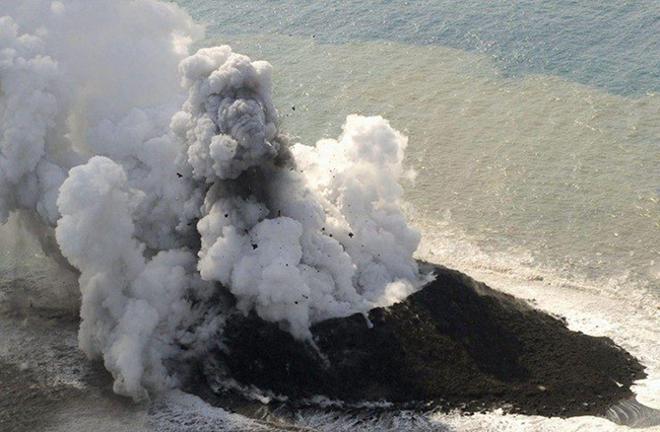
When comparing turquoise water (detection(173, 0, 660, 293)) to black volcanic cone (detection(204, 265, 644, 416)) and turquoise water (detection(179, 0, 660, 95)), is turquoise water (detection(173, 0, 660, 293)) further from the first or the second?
black volcanic cone (detection(204, 265, 644, 416))

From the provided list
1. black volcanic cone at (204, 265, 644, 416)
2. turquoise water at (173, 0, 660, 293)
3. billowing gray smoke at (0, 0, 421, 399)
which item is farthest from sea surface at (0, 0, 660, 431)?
billowing gray smoke at (0, 0, 421, 399)

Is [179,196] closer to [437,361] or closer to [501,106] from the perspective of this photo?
[437,361]

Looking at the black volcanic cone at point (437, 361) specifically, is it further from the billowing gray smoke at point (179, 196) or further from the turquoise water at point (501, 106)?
the turquoise water at point (501, 106)

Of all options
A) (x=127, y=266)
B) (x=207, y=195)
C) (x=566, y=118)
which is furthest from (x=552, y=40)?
(x=127, y=266)

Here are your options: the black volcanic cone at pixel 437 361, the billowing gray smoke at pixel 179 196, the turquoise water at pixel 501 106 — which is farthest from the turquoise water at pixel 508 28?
the black volcanic cone at pixel 437 361

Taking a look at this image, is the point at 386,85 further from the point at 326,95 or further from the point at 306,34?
the point at 306,34

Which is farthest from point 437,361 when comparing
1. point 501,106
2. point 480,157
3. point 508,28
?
point 508,28
